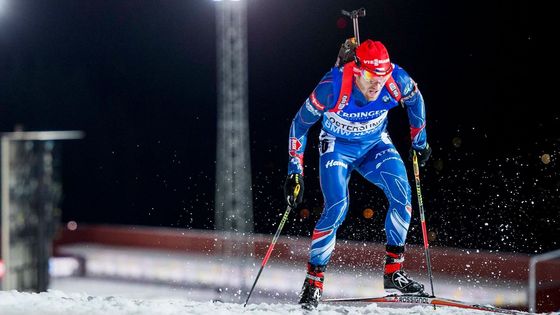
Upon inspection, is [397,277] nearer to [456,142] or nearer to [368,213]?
[368,213]

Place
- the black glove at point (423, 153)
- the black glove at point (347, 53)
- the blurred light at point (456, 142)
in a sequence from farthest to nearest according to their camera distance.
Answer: the blurred light at point (456, 142) < the black glove at point (423, 153) < the black glove at point (347, 53)

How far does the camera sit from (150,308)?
4539 mm

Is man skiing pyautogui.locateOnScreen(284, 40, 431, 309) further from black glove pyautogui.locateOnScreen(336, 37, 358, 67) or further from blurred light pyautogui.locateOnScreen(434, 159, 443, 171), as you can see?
blurred light pyautogui.locateOnScreen(434, 159, 443, 171)

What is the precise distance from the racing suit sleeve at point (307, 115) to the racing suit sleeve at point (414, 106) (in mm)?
470

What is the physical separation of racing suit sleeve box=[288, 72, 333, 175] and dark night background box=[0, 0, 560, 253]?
148 centimetres

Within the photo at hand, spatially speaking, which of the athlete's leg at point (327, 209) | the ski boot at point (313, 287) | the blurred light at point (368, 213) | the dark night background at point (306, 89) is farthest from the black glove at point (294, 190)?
the blurred light at point (368, 213)

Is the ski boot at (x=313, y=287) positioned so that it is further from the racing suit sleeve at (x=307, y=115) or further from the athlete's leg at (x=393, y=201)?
the racing suit sleeve at (x=307, y=115)

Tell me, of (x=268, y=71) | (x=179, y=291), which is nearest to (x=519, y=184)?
(x=268, y=71)

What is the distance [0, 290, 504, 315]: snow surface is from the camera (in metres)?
4.47

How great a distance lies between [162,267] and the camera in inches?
663

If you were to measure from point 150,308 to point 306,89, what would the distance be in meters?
4.43

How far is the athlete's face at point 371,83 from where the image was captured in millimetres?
4236

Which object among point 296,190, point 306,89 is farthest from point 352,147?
point 306,89

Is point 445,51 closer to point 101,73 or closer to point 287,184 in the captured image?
point 287,184
